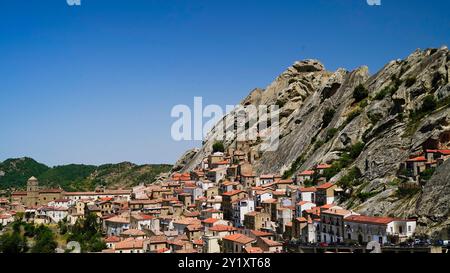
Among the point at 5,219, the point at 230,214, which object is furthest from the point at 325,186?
the point at 5,219

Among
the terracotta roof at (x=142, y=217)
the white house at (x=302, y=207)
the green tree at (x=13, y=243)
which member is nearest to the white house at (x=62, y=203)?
the green tree at (x=13, y=243)

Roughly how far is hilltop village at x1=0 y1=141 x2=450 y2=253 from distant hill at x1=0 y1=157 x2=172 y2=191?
4421 centimetres

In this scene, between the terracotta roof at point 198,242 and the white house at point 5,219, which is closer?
the terracotta roof at point 198,242

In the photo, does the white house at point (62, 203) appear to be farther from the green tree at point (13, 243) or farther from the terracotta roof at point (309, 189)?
the terracotta roof at point (309, 189)

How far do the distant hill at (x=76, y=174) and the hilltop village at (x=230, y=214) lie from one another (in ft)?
145

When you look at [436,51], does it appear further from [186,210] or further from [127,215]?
[127,215]

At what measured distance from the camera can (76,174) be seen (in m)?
125

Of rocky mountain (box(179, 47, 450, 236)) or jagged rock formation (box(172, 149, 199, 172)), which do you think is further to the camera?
jagged rock formation (box(172, 149, 199, 172))

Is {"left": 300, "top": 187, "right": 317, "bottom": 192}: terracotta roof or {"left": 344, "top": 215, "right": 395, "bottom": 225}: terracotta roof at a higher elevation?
{"left": 300, "top": 187, "right": 317, "bottom": 192}: terracotta roof

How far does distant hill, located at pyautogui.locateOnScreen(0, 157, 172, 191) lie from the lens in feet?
343

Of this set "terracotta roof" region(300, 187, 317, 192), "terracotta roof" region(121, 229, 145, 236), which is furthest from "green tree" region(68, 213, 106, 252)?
"terracotta roof" region(300, 187, 317, 192)

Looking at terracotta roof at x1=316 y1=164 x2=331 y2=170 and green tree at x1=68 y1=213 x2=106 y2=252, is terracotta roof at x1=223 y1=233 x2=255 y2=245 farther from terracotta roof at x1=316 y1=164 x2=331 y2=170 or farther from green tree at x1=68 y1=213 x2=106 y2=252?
green tree at x1=68 y1=213 x2=106 y2=252

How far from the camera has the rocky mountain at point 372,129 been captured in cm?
2850

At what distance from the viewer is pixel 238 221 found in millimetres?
37875
